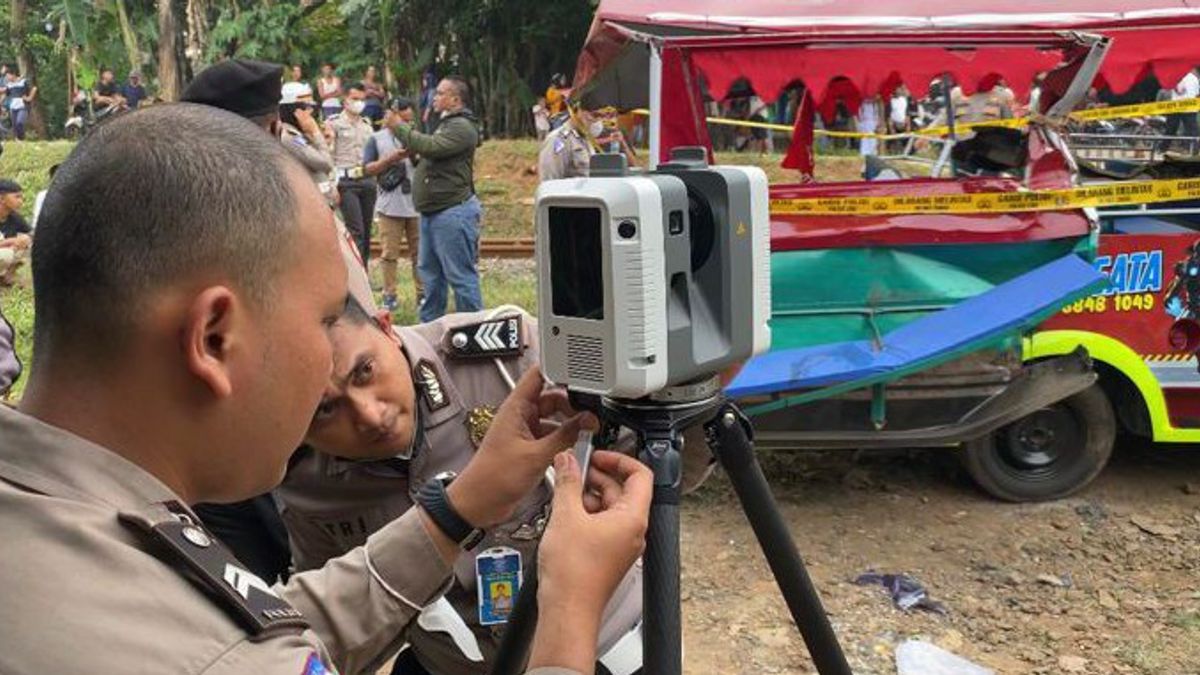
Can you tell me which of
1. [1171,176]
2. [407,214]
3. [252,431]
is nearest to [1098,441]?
[1171,176]

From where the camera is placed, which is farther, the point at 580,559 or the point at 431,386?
the point at 431,386

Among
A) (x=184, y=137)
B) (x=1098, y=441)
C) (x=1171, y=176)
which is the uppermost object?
(x=184, y=137)

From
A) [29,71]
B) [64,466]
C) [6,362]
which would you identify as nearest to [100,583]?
[64,466]

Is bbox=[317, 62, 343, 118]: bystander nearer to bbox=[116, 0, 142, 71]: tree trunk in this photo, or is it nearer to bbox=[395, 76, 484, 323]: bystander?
bbox=[116, 0, 142, 71]: tree trunk

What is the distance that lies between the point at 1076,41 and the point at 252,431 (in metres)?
4.31

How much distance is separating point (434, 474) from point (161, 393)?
0.77 meters

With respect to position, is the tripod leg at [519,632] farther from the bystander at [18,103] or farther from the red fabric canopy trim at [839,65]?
the bystander at [18,103]

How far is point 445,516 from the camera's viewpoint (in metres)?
1.45

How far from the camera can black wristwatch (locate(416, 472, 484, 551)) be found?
144 centimetres

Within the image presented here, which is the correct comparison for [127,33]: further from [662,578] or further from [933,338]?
[662,578]

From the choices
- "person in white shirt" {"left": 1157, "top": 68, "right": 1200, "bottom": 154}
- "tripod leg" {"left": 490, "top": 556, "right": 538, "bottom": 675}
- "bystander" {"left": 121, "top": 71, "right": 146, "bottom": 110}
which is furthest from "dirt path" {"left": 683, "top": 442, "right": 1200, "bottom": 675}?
"bystander" {"left": 121, "top": 71, "right": 146, "bottom": 110}

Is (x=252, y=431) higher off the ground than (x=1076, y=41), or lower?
lower

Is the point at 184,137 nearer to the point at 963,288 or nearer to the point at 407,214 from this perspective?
the point at 963,288

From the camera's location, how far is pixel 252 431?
94 centimetres
